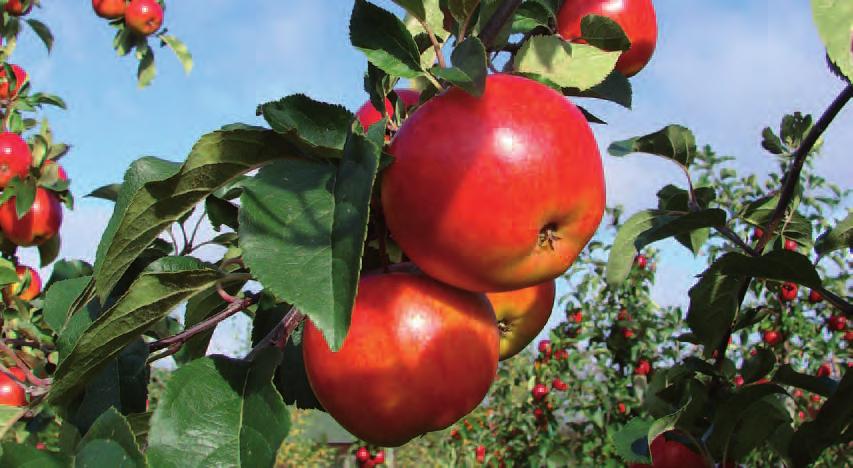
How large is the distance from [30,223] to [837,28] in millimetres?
2688

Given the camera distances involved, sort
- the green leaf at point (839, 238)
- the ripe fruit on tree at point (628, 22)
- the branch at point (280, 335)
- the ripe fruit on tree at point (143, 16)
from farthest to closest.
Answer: the ripe fruit on tree at point (143, 16) < the green leaf at point (839, 238) < the ripe fruit on tree at point (628, 22) < the branch at point (280, 335)

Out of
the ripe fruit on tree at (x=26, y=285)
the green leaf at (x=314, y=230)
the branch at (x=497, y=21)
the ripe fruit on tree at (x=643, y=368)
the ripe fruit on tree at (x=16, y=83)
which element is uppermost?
the branch at (x=497, y=21)

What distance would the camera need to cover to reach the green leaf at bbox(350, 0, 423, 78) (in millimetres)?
628

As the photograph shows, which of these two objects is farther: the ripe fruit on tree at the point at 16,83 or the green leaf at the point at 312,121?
the ripe fruit on tree at the point at 16,83

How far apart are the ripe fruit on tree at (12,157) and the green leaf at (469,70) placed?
7.65ft

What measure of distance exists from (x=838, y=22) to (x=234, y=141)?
0.40 meters

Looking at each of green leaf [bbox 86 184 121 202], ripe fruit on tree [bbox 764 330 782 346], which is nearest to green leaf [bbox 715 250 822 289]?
green leaf [bbox 86 184 121 202]

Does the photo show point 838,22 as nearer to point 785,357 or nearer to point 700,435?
point 700,435

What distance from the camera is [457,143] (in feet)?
1.85

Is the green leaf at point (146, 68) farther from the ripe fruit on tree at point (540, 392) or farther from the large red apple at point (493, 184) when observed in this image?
the large red apple at point (493, 184)

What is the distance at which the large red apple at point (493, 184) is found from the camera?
1.84 feet

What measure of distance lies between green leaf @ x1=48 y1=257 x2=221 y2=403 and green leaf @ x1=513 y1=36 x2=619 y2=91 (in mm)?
330

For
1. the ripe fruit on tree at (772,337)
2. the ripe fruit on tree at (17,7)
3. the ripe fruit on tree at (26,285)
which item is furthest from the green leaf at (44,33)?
the ripe fruit on tree at (772,337)

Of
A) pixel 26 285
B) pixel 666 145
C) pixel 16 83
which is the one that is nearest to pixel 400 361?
pixel 666 145
